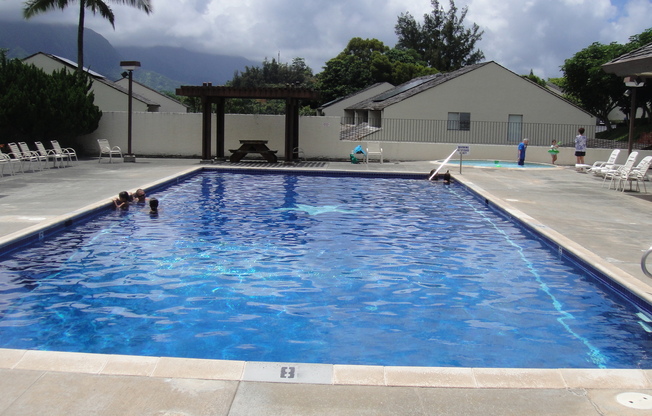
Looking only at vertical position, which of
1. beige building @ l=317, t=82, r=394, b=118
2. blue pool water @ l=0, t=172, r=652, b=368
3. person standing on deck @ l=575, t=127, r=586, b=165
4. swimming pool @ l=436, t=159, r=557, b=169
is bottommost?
blue pool water @ l=0, t=172, r=652, b=368

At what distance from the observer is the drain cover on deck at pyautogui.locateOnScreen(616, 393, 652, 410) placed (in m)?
3.90

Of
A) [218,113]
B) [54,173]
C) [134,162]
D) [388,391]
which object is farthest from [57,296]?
[218,113]

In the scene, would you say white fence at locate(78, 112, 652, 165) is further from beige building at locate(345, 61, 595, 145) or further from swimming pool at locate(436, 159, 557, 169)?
beige building at locate(345, 61, 595, 145)

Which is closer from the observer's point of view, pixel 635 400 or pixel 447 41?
pixel 635 400

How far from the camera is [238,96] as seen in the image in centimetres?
2286

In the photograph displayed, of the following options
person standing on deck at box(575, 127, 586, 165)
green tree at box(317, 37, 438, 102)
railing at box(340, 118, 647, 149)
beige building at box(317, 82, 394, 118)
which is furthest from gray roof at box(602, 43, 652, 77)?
green tree at box(317, 37, 438, 102)

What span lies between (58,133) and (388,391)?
22.7 metres

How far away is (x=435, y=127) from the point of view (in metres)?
33.1

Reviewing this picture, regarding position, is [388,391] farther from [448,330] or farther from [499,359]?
[448,330]

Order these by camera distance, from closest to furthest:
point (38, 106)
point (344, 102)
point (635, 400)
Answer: point (635, 400), point (38, 106), point (344, 102)

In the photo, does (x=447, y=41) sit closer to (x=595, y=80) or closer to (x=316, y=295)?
(x=595, y=80)

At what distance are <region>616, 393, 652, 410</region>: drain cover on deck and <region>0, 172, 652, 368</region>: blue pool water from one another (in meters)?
1.23

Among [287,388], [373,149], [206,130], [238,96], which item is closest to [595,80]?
[373,149]

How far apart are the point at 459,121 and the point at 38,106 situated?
2091cm
